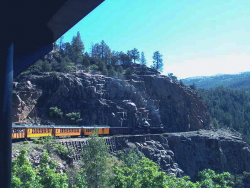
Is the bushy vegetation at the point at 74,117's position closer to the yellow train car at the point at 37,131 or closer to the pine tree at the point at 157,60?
the yellow train car at the point at 37,131

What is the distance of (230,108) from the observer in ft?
364

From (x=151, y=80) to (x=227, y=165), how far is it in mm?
24853

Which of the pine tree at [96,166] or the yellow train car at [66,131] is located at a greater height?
the yellow train car at [66,131]

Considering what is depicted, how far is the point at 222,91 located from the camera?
434 feet

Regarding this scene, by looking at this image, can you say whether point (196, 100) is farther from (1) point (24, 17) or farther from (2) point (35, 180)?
(1) point (24, 17)

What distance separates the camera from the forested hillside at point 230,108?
3619 inches

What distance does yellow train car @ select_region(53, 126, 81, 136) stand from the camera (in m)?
32.4

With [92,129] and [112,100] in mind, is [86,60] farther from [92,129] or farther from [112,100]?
[92,129]

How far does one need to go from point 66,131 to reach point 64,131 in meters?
0.42

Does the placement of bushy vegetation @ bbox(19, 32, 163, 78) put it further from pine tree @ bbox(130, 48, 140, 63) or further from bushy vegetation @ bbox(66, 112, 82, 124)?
bushy vegetation @ bbox(66, 112, 82, 124)

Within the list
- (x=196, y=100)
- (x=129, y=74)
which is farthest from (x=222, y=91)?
(x=129, y=74)

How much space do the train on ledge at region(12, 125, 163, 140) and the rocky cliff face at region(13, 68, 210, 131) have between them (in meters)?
4.24

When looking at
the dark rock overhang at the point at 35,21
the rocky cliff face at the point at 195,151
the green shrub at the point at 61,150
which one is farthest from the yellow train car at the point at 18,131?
the dark rock overhang at the point at 35,21

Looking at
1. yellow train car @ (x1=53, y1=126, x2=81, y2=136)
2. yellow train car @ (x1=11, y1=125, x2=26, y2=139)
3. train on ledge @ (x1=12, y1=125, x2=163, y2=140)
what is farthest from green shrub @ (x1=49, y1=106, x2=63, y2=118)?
yellow train car @ (x1=11, y1=125, x2=26, y2=139)
